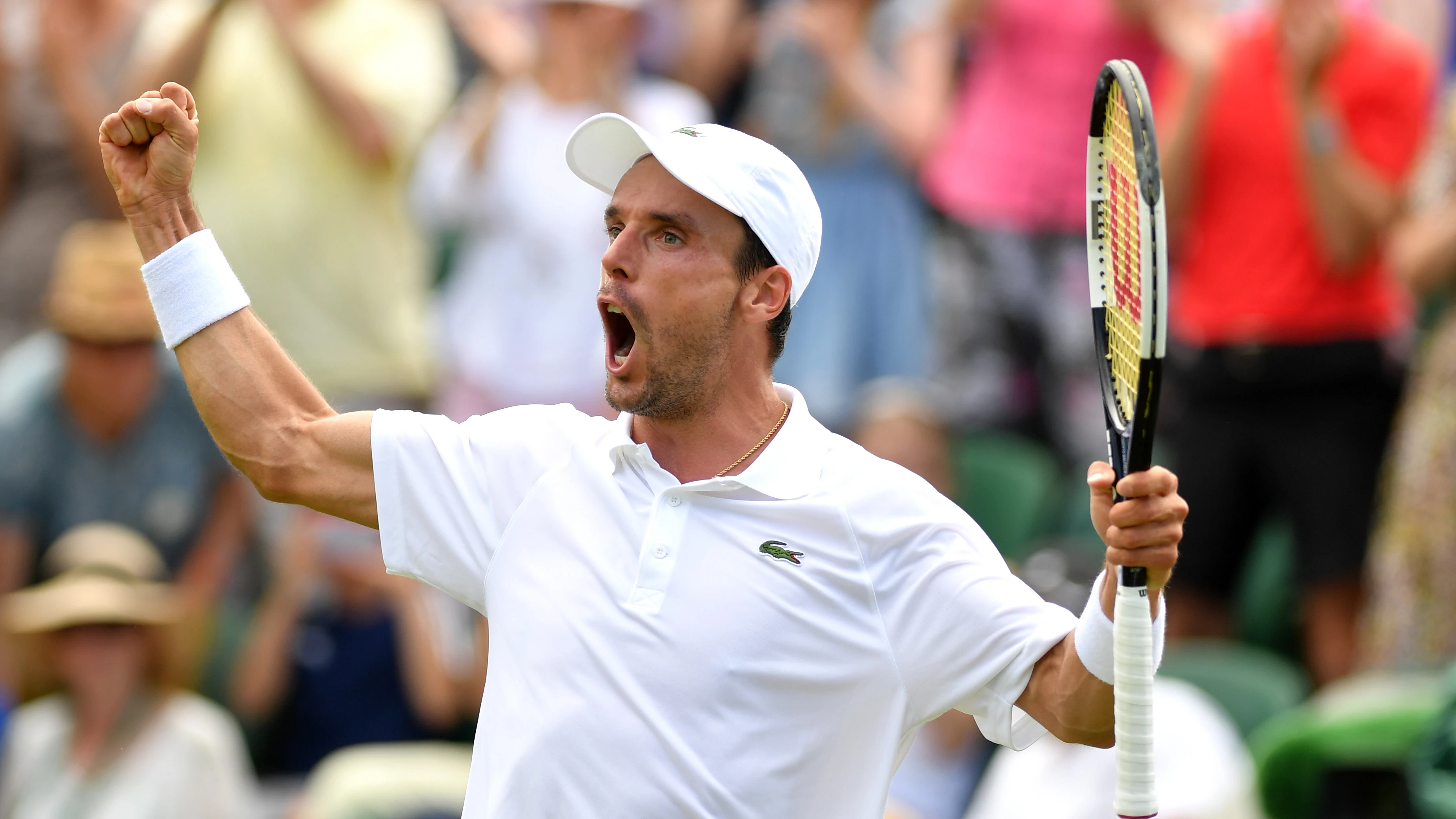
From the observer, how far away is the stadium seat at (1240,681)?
5.91 meters

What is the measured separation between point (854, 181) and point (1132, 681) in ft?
15.2

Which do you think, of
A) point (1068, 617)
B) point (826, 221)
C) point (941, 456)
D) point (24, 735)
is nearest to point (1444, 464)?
point (941, 456)

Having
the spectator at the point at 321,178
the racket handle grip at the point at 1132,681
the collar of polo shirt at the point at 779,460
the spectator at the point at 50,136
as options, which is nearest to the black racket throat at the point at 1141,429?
the racket handle grip at the point at 1132,681

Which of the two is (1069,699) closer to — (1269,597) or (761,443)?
(761,443)

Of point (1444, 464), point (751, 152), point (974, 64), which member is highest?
point (974, 64)

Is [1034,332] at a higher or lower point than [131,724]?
higher

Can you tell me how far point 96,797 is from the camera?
6055 mm

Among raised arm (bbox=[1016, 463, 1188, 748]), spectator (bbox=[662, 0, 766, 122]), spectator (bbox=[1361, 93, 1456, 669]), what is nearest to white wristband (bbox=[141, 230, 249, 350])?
raised arm (bbox=[1016, 463, 1188, 748])

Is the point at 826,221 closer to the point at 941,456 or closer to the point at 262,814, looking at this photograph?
the point at 941,456

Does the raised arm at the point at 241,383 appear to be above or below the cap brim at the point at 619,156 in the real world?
below

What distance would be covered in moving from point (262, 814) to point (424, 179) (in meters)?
2.59

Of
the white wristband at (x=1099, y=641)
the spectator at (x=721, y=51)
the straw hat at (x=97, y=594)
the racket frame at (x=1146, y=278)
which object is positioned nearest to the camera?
the racket frame at (x=1146, y=278)

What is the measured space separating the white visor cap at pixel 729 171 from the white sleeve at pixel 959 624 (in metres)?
0.53

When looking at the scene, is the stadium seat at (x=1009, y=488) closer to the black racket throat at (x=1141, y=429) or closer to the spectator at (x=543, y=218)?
the spectator at (x=543, y=218)
